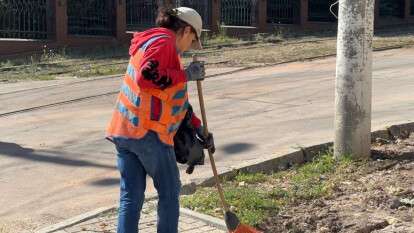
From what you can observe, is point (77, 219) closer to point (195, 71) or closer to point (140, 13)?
point (195, 71)

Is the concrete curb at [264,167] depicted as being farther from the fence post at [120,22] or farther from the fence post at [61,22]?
the fence post at [120,22]

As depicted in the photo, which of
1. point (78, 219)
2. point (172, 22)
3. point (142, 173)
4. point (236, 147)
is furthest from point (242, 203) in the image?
point (236, 147)

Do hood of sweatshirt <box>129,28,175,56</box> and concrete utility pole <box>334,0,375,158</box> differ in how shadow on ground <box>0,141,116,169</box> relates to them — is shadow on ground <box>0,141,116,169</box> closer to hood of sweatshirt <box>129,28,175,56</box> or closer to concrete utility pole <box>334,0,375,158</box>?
concrete utility pole <box>334,0,375,158</box>

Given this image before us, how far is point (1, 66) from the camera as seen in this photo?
1842cm

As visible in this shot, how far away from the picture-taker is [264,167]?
7223mm

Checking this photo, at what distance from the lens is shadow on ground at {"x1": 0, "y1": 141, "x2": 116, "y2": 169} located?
26.9 feet

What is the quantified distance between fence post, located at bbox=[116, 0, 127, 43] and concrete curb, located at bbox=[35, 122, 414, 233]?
49.1 feet

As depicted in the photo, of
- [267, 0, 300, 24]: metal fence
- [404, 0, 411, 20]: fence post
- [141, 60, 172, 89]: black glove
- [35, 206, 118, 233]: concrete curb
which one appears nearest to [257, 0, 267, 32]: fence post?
[267, 0, 300, 24]: metal fence

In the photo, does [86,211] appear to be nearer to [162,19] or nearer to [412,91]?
[162,19]

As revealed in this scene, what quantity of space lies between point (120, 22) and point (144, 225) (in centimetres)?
1734

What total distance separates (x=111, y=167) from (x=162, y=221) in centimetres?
342

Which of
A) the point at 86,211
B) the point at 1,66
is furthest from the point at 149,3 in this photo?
the point at 86,211

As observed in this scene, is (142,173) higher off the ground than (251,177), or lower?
higher

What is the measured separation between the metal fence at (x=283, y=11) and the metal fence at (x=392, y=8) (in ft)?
14.7
